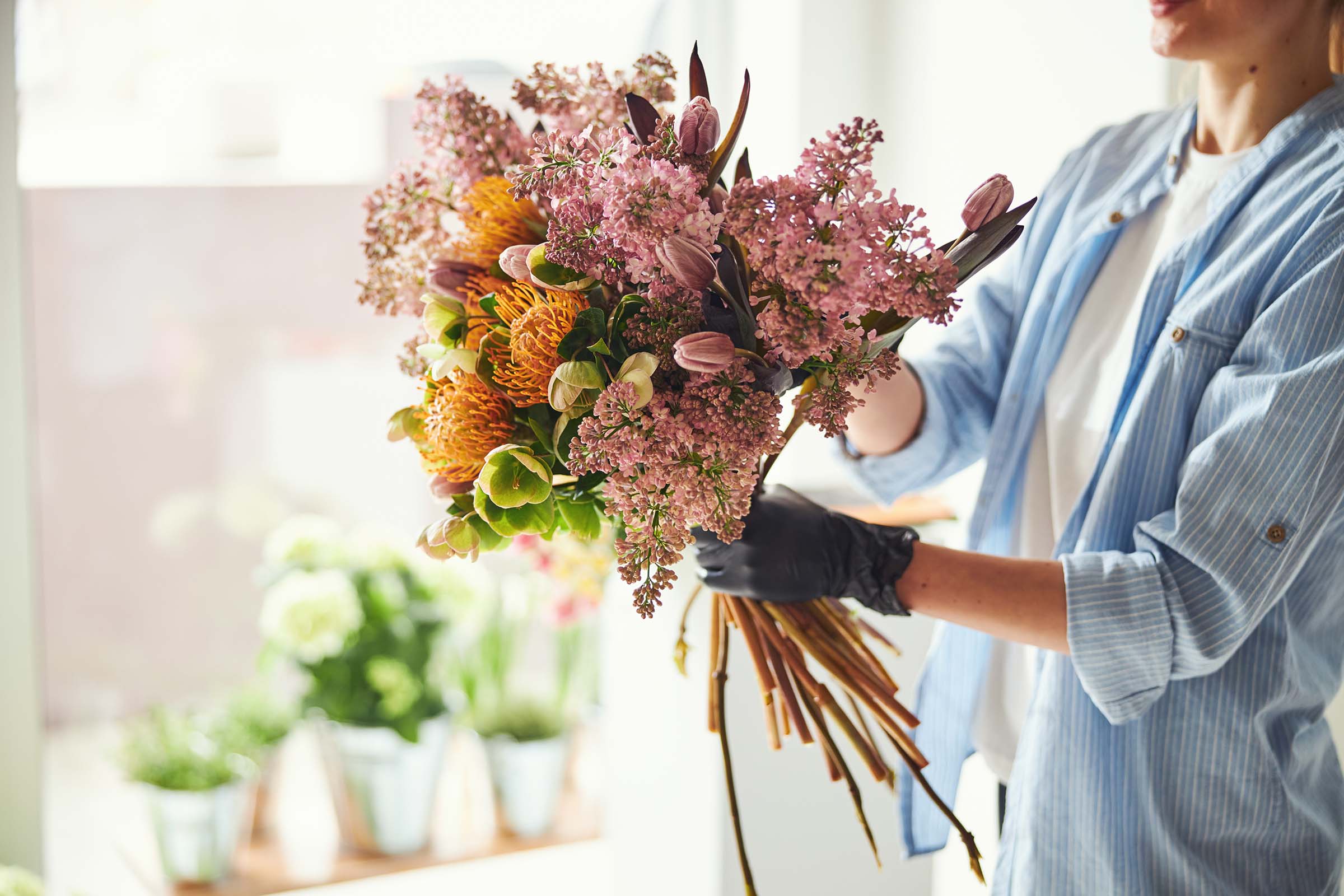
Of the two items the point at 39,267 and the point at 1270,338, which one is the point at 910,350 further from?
the point at 39,267

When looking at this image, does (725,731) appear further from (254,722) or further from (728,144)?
(254,722)

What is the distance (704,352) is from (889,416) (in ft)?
1.53

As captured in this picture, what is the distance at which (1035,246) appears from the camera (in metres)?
1.01

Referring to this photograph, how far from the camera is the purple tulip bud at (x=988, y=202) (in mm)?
575


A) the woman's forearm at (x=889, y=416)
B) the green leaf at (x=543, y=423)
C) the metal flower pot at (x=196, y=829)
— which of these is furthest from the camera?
the metal flower pot at (x=196, y=829)

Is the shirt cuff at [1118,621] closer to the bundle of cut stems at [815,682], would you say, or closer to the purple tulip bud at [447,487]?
the bundle of cut stems at [815,682]

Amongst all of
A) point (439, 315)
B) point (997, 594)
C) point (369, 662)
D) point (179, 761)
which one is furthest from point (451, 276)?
point (179, 761)

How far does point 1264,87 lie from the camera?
2.72ft

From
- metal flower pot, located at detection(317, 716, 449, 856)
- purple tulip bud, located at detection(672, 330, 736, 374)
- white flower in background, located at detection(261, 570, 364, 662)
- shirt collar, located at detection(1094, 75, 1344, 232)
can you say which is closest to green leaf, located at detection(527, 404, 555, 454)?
purple tulip bud, located at detection(672, 330, 736, 374)

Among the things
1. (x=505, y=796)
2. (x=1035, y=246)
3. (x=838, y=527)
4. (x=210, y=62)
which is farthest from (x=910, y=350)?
(x=210, y=62)

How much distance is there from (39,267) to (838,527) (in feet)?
6.45

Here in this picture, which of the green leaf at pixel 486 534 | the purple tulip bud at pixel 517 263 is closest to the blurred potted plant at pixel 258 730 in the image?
the green leaf at pixel 486 534

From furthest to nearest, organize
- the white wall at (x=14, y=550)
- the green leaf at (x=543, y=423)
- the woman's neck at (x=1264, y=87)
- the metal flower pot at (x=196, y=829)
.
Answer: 1. the metal flower pot at (x=196, y=829)
2. the white wall at (x=14, y=550)
3. the woman's neck at (x=1264, y=87)
4. the green leaf at (x=543, y=423)

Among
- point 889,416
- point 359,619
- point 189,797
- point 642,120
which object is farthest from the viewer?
point 359,619
